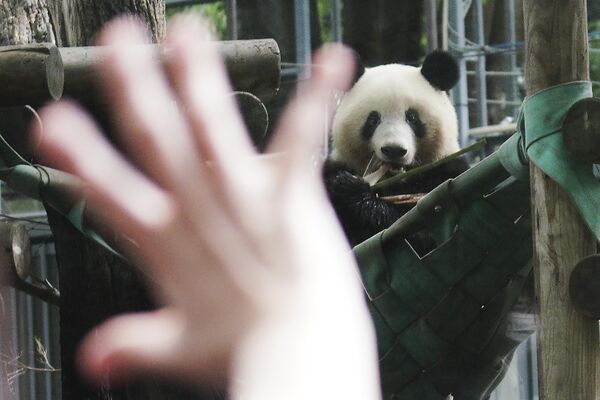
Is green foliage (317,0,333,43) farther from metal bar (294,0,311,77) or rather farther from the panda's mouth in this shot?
the panda's mouth

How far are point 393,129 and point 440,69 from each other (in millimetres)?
282

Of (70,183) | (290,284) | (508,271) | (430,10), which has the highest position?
(430,10)

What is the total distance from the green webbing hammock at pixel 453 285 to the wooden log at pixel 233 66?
402 millimetres

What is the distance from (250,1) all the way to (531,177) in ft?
16.8

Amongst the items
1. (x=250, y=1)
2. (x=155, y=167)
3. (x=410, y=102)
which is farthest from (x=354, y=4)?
(x=155, y=167)

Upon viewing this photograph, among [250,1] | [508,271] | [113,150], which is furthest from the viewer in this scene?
[250,1]

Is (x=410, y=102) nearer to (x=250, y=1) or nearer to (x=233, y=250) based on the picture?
(x=233, y=250)

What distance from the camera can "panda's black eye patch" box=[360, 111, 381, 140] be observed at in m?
3.19

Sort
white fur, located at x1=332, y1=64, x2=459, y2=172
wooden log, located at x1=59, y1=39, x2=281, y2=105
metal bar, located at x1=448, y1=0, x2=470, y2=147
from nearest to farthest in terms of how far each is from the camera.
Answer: wooden log, located at x1=59, y1=39, x2=281, y2=105
white fur, located at x1=332, y1=64, x2=459, y2=172
metal bar, located at x1=448, y1=0, x2=470, y2=147

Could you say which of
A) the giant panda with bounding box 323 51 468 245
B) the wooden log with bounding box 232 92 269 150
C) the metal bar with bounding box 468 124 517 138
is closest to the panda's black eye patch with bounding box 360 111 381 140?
the giant panda with bounding box 323 51 468 245

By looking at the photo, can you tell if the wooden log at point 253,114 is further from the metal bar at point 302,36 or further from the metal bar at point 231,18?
the metal bar at point 302,36

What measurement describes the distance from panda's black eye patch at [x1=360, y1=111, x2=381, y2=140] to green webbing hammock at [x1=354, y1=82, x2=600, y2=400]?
1.21 m

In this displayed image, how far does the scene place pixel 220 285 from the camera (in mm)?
1431

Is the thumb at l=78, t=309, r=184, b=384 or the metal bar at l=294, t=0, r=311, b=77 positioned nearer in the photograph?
the thumb at l=78, t=309, r=184, b=384
